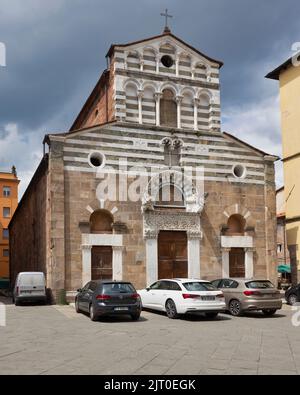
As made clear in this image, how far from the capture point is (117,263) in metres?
26.4

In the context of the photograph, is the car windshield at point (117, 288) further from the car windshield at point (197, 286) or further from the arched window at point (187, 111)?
the arched window at point (187, 111)

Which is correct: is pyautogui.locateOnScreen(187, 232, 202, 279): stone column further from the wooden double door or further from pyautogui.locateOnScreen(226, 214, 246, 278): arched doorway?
pyautogui.locateOnScreen(226, 214, 246, 278): arched doorway

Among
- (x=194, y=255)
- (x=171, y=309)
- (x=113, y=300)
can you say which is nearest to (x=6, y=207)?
(x=194, y=255)

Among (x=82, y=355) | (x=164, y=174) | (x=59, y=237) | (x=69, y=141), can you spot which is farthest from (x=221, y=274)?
(x=82, y=355)

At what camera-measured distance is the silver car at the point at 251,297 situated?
20.0m

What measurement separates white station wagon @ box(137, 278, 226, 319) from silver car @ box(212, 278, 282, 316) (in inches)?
39.8

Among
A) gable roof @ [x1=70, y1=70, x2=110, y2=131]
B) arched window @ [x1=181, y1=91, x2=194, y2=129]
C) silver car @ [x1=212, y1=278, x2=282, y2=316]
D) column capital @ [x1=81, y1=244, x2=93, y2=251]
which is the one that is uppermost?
gable roof @ [x1=70, y1=70, x2=110, y2=131]

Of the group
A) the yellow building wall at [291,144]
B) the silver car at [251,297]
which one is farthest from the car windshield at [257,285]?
the yellow building wall at [291,144]

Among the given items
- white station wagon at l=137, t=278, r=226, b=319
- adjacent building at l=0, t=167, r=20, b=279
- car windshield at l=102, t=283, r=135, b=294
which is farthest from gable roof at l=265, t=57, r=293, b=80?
adjacent building at l=0, t=167, r=20, b=279

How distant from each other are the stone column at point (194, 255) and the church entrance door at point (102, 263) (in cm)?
440

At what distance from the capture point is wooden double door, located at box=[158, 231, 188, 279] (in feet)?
90.1

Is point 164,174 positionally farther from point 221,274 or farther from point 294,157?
point 294,157

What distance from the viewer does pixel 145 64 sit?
95.6ft
